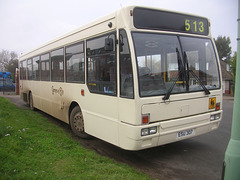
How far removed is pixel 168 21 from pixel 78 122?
353 cm

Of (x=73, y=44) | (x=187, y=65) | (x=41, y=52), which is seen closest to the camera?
(x=187, y=65)

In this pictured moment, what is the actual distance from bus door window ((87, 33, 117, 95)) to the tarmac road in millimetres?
1525

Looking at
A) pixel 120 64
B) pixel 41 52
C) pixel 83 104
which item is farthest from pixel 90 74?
pixel 41 52

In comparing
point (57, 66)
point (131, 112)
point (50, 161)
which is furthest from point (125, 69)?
point (57, 66)

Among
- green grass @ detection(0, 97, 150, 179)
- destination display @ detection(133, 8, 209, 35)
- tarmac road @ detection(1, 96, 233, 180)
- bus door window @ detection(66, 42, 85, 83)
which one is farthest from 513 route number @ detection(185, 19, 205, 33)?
green grass @ detection(0, 97, 150, 179)

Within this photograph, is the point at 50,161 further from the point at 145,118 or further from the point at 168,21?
the point at 168,21

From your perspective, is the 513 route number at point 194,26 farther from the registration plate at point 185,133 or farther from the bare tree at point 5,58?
the bare tree at point 5,58

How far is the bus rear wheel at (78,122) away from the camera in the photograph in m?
5.98

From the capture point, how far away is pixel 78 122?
239 inches

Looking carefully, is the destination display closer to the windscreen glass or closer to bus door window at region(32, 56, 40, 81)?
the windscreen glass

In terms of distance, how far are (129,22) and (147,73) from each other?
3.27ft

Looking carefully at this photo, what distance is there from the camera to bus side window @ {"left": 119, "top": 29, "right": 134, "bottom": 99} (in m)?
4.04

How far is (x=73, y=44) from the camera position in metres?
6.25

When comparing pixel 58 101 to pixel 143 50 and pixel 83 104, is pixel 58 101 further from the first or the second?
pixel 143 50
